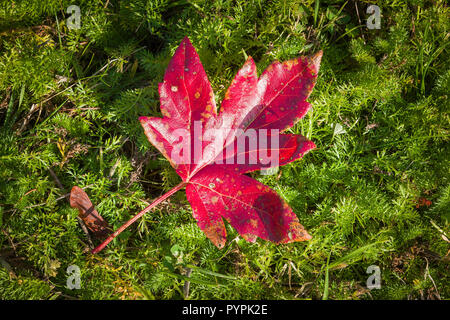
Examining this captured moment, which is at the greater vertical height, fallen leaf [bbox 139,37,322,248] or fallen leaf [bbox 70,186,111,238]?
fallen leaf [bbox 139,37,322,248]

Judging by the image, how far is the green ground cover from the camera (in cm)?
188

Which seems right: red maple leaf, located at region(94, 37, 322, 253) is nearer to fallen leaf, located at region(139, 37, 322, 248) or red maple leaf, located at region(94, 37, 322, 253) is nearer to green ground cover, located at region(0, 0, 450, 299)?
fallen leaf, located at region(139, 37, 322, 248)

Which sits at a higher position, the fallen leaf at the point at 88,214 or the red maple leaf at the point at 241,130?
the red maple leaf at the point at 241,130

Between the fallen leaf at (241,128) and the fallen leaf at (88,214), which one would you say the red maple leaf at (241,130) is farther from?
the fallen leaf at (88,214)

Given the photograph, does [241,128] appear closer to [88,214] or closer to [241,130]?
[241,130]

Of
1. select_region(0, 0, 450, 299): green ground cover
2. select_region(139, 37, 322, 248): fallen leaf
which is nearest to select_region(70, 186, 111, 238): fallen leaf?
select_region(0, 0, 450, 299): green ground cover

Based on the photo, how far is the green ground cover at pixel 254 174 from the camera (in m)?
1.88

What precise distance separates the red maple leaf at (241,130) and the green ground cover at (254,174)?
0.35m

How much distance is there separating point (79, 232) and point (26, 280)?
328mm

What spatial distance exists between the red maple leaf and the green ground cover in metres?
0.35

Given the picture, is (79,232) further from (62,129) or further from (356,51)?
(356,51)

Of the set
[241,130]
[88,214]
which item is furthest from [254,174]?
[88,214]

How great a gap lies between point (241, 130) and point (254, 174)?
430mm

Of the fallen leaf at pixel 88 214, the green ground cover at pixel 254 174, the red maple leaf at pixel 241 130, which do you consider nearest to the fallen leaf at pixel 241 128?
the red maple leaf at pixel 241 130
